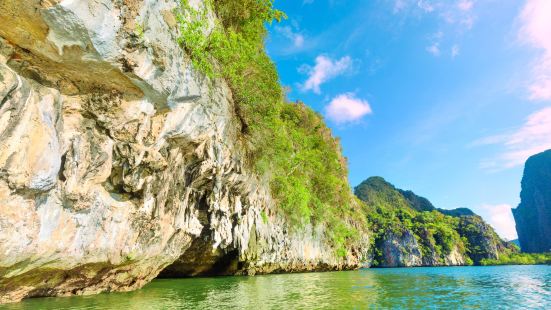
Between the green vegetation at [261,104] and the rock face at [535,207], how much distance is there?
170 meters

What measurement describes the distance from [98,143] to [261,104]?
1192cm

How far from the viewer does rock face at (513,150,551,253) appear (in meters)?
160

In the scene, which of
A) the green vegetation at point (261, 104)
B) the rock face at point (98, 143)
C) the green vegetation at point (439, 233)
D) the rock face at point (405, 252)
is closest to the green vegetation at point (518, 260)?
the green vegetation at point (439, 233)

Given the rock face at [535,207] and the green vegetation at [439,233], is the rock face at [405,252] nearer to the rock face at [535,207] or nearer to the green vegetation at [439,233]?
the green vegetation at [439,233]

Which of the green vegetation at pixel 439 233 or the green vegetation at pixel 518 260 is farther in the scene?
the green vegetation at pixel 518 260

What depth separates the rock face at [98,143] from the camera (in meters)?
7.52

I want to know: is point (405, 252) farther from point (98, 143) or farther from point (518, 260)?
point (98, 143)

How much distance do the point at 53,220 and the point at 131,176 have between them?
3301 mm

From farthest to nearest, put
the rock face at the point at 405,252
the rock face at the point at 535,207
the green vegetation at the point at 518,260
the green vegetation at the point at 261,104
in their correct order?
the rock face at the point at 535,207
the green vegetation at the point at 518,260
the rock face at the point at 405,252
the green vegetation at the point at 261,104

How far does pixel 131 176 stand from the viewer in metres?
11.9

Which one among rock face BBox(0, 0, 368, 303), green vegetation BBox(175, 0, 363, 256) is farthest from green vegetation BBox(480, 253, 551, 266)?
rock face BBox(0, 0, 368, 303)

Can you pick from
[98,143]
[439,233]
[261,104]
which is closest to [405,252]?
[439,233]

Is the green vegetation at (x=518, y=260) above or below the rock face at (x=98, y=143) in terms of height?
below

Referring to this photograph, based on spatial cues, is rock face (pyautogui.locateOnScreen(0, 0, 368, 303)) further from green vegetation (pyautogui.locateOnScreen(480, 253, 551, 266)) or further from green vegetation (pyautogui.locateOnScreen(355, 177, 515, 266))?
green vegetation (pyautogui.locateOnScreen(480, 253, 551, 266))
